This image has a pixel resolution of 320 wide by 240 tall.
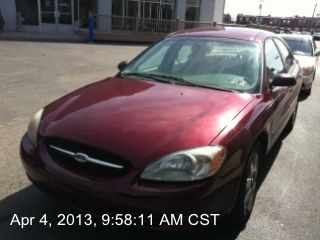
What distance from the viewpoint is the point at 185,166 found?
2.55 metres

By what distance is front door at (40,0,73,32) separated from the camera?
2177cm

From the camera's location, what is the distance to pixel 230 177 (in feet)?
9.00

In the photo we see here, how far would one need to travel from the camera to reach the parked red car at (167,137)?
2531mm

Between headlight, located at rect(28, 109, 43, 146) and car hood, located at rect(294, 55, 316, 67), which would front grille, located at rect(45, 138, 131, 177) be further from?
car hood, located at rect(294, 55, 316, 67)

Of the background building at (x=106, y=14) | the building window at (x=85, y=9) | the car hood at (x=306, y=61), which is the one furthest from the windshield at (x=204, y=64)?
the building window at (x=85, y=9)

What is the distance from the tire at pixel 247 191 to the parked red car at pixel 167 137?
0.04ft

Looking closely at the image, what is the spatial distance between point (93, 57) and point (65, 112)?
38.1 feet

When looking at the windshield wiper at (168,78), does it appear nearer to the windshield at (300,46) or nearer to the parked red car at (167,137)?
the parked red car at (167,137)

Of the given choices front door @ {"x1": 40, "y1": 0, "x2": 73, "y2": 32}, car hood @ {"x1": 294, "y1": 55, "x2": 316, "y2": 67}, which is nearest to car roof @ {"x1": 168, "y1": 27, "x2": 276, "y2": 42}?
car hood @ {"x1": 294, "y1": 55, "x2": 316, "y2": 67}

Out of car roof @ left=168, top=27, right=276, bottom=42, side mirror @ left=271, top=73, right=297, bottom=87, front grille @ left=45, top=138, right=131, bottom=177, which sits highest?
car roof @ left=168, top=27, right=276, bottom=42

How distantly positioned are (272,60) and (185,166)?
2438 mm

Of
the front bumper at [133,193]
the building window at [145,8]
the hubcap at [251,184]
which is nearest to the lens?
the front bumper at [133,193]

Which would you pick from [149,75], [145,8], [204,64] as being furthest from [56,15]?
[204,64]

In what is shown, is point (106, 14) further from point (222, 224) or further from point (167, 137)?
point (167, 137)
